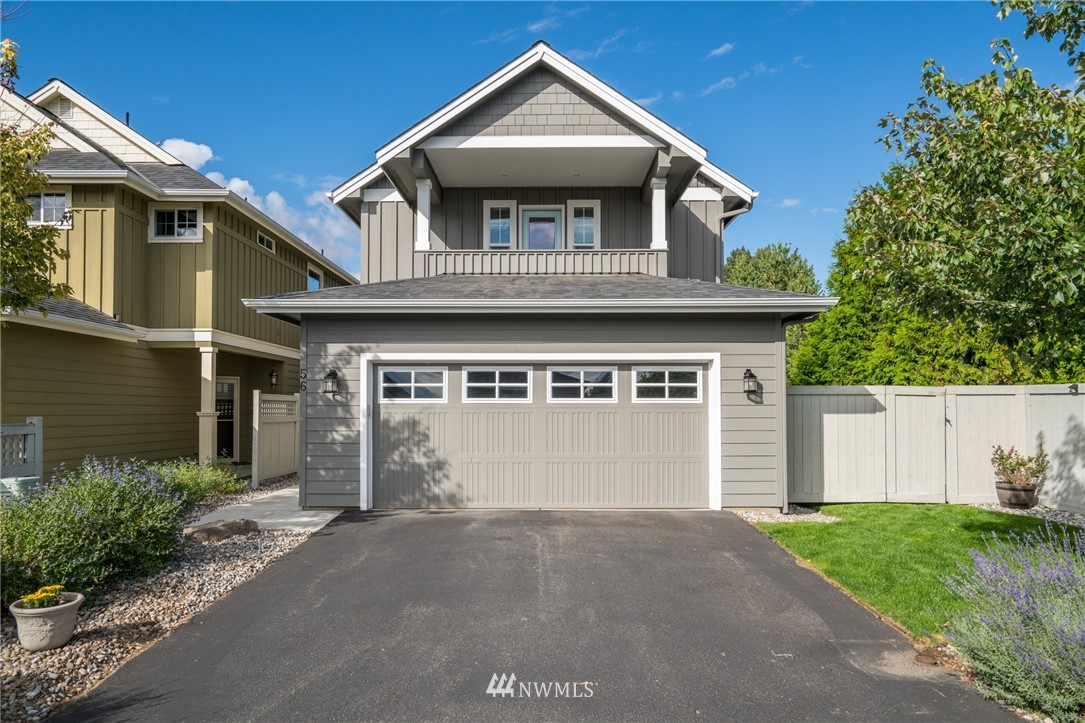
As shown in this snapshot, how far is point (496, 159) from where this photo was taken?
10.7 metres

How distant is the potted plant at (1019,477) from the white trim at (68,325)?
Result: 572 inches

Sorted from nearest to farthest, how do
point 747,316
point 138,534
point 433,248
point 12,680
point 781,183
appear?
point 12,680 < point 138,534 < point 747,316 < point 433,248 < point 781,183

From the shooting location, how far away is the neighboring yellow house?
9664mm

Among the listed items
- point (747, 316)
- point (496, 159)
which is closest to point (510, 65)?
point (496, 159)

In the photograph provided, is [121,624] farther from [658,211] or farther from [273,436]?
[658,211]

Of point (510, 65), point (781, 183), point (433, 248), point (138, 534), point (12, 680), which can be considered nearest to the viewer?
point (12, 680)

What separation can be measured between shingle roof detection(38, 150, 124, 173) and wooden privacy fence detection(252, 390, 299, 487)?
5.37 metres

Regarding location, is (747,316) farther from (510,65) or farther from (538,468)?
(510,65)

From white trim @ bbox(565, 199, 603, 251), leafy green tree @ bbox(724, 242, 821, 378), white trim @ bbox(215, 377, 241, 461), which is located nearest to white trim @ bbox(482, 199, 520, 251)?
white trim @ bbox(565, 199, 603, 251)

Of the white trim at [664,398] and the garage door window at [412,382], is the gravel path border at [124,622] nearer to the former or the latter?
the garage door window at [412,382]

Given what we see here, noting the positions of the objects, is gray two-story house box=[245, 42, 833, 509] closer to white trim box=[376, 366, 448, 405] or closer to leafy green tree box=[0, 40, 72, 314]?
white trim box=[376, 366, 448, 405]

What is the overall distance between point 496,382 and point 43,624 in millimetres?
5795

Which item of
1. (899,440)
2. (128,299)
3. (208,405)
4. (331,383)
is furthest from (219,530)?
(899,440)

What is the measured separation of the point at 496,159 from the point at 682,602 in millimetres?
8591
